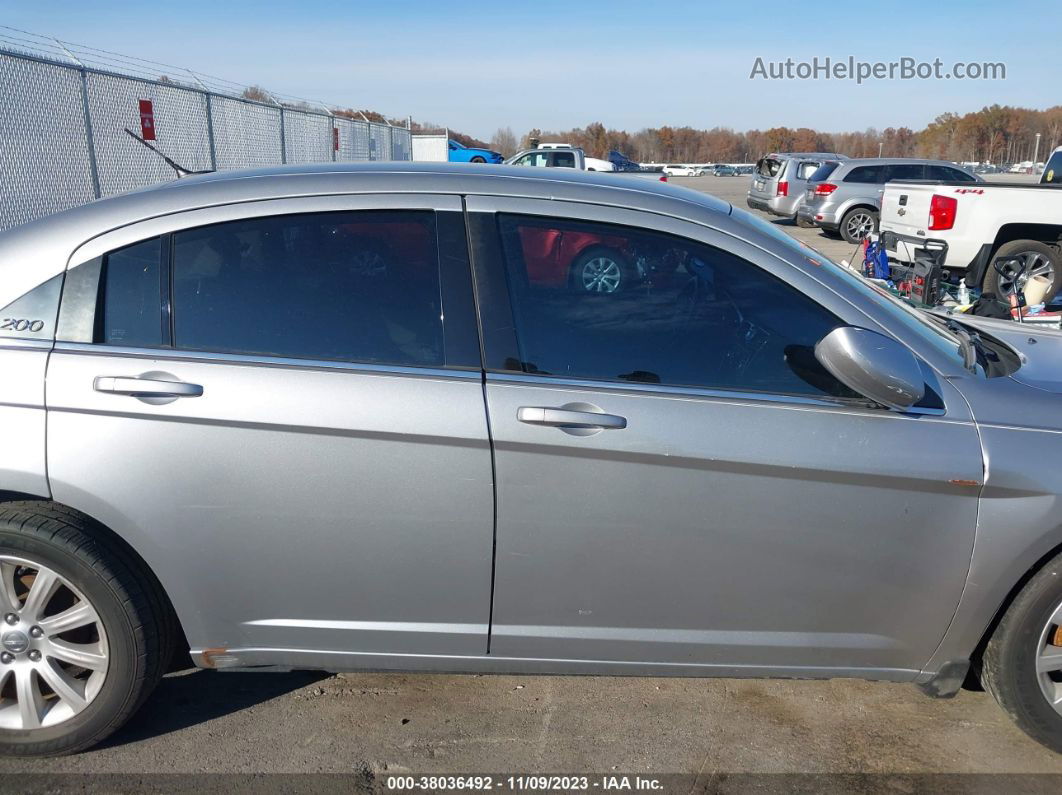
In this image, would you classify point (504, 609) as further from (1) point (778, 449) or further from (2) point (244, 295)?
(2) point (244, 295)

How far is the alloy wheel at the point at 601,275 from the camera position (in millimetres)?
2527

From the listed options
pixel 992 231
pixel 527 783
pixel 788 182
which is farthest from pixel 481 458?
pixel 788 182

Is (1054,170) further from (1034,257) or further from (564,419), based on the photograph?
(564,419)

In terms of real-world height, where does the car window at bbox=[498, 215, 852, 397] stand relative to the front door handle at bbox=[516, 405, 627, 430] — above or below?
above

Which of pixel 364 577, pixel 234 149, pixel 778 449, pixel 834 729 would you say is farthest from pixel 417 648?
pixel 234 149

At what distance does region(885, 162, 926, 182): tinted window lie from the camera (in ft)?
57.5

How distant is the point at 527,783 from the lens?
2.53 metres

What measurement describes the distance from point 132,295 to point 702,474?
1776mm

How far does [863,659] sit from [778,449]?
0.76m

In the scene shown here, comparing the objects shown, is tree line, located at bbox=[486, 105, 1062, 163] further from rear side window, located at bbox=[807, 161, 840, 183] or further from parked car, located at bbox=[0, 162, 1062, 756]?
parked car, located at bbox=[0, 162, 1062, 756]

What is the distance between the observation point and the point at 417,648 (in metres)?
2.54

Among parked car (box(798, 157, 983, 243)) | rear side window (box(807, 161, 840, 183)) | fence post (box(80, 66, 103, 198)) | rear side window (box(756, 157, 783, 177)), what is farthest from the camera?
rear side window (box(756, 157, 783, 177))

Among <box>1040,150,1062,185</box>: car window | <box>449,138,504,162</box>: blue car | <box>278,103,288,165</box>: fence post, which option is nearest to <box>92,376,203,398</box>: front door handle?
<box>1040,150,1062,185</box>: car window

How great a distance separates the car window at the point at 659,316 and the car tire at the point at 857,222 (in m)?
15.7
